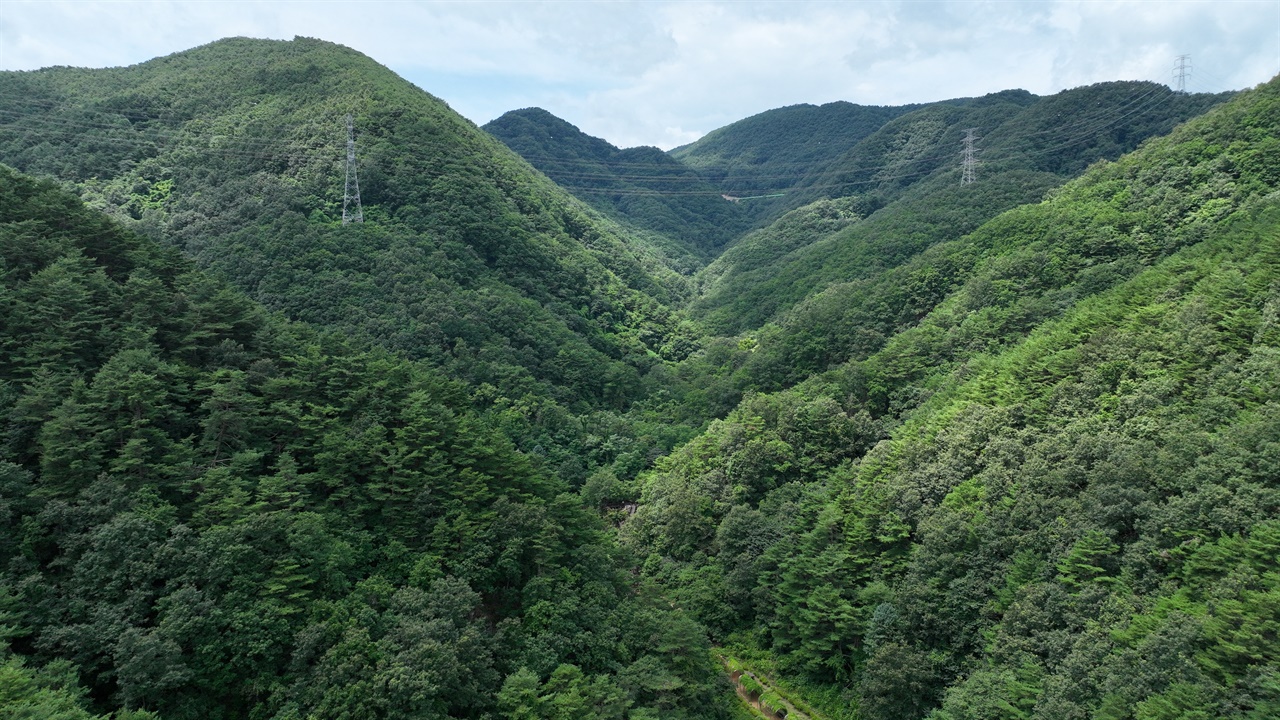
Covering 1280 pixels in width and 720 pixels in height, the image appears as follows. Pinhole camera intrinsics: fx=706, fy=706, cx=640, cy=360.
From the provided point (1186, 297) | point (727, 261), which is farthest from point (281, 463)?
point (727, 261)

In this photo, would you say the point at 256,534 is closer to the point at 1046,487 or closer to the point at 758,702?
the point at 758,702

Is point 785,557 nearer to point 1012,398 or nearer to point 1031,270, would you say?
point 1012,398

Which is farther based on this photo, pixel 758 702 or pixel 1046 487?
pixel 758 702

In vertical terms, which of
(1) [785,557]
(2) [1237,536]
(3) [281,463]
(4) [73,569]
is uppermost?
(2) [1237,536]

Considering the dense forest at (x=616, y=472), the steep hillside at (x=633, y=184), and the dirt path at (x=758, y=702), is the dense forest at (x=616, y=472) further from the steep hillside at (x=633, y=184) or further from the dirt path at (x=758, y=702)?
the steep hillside at (x=633, y=184)

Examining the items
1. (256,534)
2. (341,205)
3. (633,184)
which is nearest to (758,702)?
(256,534)
